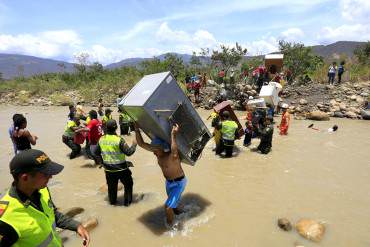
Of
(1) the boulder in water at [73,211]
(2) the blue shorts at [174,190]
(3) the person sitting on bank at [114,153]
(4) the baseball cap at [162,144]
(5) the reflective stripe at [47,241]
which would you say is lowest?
(1) the boulder in water at [73,211]

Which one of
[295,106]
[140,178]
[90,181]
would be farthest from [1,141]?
[295,106]

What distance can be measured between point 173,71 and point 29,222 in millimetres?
23530

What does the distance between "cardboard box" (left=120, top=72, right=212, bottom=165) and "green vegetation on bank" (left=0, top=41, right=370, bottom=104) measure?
1556 centimetres

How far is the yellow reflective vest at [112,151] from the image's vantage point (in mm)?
5691

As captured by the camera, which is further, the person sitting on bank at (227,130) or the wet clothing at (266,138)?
the wet clothing at (266,138)

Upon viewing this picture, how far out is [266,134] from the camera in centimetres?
938

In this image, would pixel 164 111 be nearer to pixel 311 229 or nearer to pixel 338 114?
pixel 311 229

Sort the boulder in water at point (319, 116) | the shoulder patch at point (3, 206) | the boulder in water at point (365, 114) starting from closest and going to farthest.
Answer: the shoulder patch at point (3, 206), the boulder in water at point (365, 114), the boulder in water at point (319, 116)

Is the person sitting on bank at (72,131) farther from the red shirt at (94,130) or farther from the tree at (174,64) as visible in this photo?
the tree at (174,64)

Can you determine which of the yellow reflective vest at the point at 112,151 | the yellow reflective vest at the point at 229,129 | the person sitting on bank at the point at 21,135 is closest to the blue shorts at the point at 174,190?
the yellow reflective vest at the point at 112,151

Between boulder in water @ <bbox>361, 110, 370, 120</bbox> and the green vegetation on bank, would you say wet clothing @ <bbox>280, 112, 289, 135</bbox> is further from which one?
the green vegetation on bank

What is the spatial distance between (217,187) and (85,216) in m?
2.81

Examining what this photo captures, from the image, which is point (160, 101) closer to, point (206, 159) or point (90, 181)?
point (90, 181)

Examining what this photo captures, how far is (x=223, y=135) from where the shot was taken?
29.4 feet
